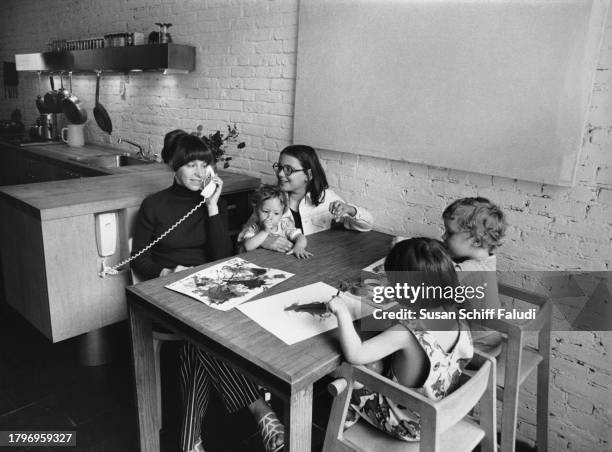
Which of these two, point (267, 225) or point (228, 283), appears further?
point (267, 225)

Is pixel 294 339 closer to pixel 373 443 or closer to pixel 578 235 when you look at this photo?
pixel 373 443

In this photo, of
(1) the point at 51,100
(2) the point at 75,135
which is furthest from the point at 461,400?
(1) the point at 51,100

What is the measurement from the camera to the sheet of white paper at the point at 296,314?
1.37 metres

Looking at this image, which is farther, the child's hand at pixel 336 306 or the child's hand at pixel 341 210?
the child's hand at pixel 341 210

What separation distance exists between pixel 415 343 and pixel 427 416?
22 cm

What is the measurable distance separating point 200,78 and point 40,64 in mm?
2240

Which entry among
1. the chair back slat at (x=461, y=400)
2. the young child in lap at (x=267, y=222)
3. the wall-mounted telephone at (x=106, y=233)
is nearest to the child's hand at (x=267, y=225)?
the young child in lap at (x=267, y=222)

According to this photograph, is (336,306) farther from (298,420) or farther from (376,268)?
(376,268)

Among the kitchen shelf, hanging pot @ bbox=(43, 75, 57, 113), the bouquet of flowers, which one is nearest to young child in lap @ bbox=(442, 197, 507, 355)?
the bouquet of flowers

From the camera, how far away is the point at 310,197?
2457 mm

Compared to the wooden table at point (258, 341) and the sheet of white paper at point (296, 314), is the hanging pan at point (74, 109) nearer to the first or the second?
the wooden table at point (258, 341)

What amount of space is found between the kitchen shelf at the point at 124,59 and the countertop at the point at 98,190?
2.46 ft

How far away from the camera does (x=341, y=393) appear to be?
4.30 ft

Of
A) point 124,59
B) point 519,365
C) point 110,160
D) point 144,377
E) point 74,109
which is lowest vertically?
point 144,377
